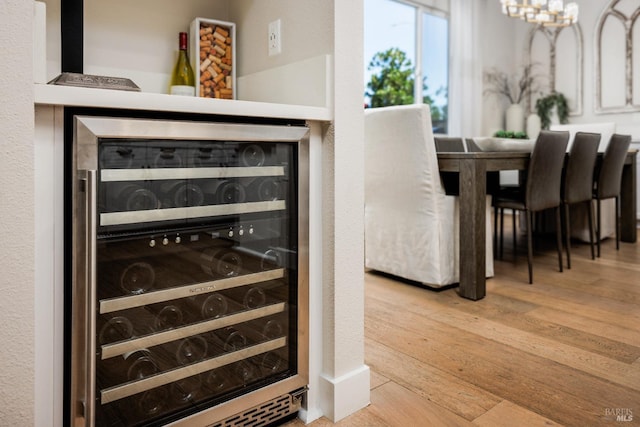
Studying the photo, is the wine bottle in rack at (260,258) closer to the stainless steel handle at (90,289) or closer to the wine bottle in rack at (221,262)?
the wine bottle in rack at (221,262)

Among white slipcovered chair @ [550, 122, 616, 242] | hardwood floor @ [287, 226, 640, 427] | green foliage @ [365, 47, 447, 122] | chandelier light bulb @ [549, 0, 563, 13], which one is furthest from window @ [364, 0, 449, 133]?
hardwood floor @ [287, 226, 640, 427]

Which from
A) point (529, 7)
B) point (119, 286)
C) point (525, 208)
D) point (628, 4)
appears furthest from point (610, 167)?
point (119, 286)

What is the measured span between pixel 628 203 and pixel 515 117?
243 cm

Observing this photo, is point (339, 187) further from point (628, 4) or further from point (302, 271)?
point (628, 4)

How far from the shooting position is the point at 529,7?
431cm

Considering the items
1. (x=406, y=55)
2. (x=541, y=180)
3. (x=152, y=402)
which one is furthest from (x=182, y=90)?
(x=406, y=55)

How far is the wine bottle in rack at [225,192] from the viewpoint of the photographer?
4.01 feet

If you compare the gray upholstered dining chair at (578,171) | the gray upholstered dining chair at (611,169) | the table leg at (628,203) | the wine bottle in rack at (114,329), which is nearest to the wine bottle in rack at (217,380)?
the wine bottle in rack at (114,329)

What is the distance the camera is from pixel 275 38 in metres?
1.59

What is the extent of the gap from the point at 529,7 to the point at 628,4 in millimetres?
1753

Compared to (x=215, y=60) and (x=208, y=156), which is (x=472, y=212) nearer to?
(x=215, y=60)

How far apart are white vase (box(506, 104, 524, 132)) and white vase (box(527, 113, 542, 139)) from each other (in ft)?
0.54

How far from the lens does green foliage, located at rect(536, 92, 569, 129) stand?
19.0 ft

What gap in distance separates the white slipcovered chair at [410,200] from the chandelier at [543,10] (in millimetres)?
2378
